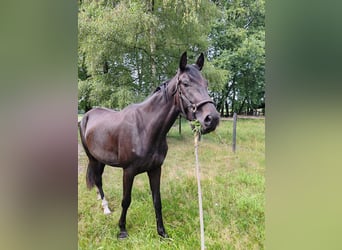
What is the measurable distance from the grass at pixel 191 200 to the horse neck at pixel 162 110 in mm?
48

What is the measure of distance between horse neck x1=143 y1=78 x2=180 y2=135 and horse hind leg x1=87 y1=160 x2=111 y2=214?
30cm

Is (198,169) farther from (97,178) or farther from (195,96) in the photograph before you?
(97,178)

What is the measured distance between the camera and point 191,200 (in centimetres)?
123

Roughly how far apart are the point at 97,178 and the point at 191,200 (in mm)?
428

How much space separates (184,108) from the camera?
1143mm

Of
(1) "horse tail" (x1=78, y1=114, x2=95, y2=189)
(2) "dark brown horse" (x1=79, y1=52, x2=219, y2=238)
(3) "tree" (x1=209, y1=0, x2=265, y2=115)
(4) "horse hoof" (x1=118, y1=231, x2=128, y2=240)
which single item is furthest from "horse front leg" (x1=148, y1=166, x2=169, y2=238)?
(3) "tree" (x1=209, y1=0, x2=265, y2=115)

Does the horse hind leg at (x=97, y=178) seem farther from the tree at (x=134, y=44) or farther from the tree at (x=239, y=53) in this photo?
the tree at (x=239, y=53)

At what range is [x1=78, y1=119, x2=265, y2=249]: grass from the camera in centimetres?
115

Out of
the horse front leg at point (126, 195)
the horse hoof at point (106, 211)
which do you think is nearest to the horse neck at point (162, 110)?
the horse front leg at point (126, 195)

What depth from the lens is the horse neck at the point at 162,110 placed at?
119cm

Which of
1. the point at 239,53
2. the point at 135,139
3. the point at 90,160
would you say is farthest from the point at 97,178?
the point at 239,53

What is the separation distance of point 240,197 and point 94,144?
69 centimetres
